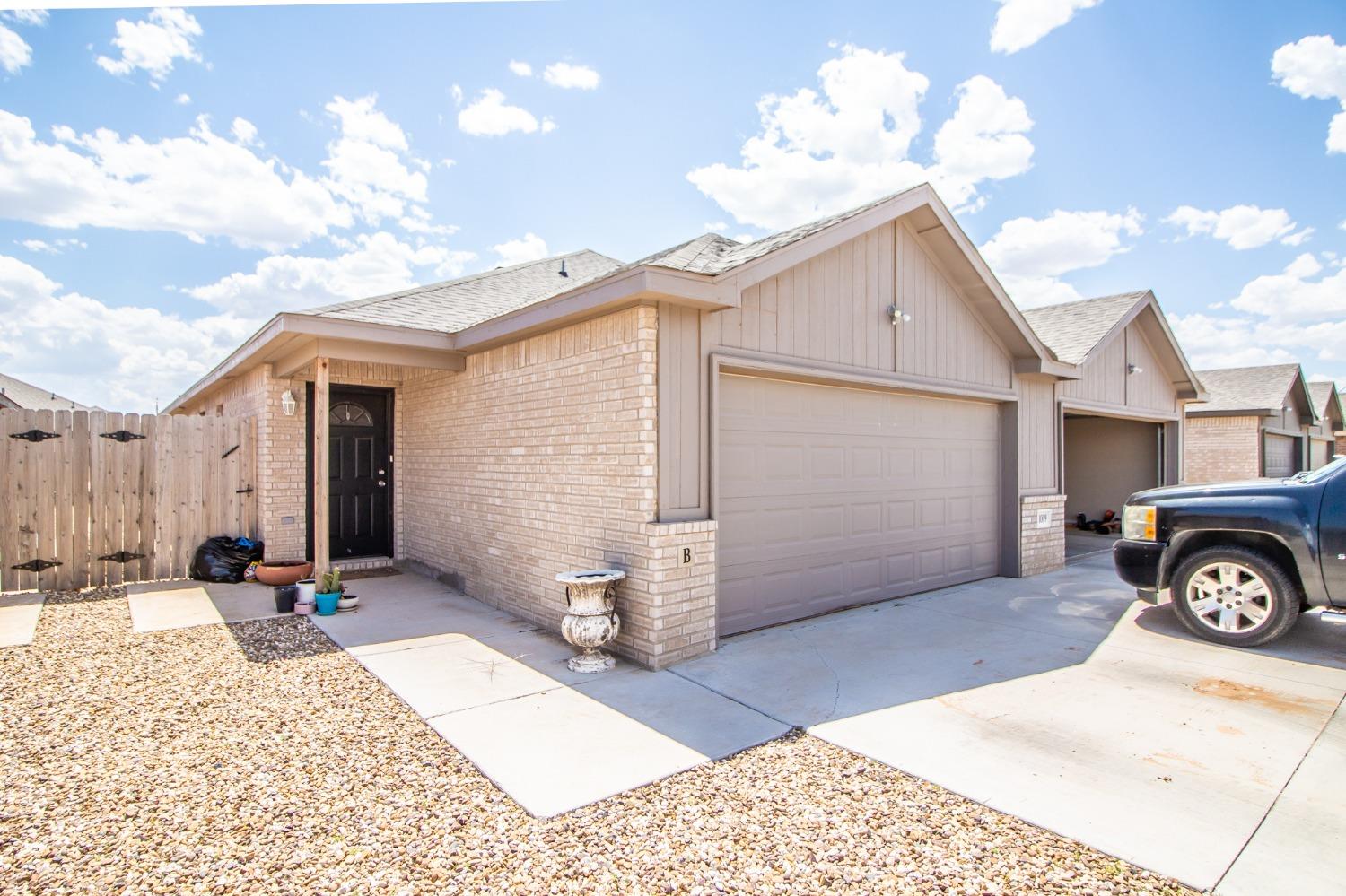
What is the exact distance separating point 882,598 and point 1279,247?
12.4 meters

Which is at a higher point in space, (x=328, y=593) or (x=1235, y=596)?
(x=1235, y=596)

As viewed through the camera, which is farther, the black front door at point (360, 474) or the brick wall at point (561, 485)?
the black front door at point (360, 474)

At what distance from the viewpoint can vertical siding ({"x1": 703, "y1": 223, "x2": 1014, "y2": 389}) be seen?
5.72 metres

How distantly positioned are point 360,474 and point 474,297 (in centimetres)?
294

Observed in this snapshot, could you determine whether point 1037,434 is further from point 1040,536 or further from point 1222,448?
point 1222,448

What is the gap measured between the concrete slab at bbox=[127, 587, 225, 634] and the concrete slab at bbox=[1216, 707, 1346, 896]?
7417mm

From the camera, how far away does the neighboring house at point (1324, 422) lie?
62.5ft

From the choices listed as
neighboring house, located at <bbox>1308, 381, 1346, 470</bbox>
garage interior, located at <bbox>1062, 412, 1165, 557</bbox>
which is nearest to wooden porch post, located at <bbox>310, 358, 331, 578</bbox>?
garage interior, located at <bbox>1062, 412, 1165, 557</bbox>

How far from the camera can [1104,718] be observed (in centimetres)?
396

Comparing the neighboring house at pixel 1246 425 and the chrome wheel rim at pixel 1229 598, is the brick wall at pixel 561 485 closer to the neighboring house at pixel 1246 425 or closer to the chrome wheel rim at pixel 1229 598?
the chrome wheel rim at pixel 1229 598

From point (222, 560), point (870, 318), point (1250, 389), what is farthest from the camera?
point (1250, 389)

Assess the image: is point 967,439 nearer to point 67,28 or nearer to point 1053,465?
point 1053,465

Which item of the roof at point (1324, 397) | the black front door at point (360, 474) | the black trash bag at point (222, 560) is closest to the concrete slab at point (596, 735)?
the black trash bag at point (222, 560)

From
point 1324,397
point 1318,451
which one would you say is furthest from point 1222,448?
point 1324,397
